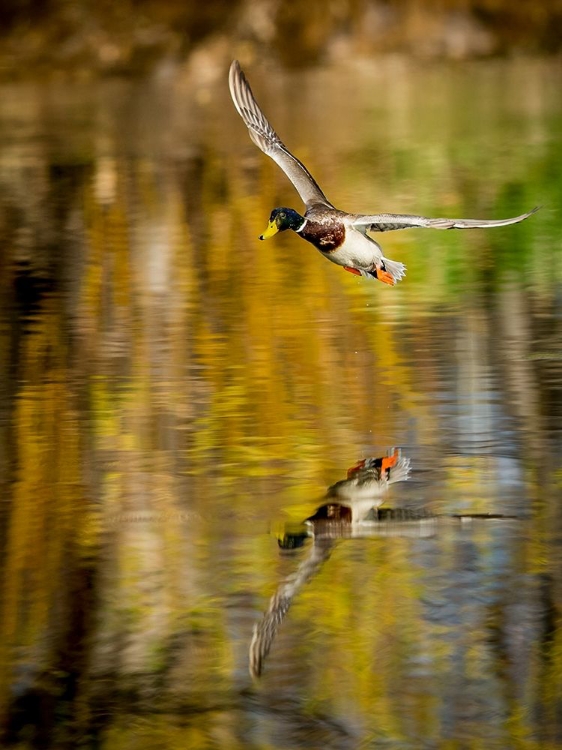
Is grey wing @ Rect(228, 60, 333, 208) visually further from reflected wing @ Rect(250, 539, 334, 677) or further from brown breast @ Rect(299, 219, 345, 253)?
reflected wing @ Rect(250, 539, 334, 677)

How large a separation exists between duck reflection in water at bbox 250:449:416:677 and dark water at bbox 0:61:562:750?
0.07 ft

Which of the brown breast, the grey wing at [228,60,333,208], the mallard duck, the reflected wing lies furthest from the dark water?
the grey wing at [228,60,333,208]

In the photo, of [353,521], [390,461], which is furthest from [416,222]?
[353,521]

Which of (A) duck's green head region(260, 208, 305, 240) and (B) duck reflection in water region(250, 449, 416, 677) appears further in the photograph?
(A) duck's green head region(260, 208, 305, 240)

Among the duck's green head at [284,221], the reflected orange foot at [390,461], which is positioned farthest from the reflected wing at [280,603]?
the duck's green head at [284,221]

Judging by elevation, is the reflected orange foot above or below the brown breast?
below

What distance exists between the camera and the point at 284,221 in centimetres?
895

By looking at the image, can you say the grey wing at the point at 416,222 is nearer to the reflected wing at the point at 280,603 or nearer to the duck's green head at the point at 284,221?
the duck's green head at the point at 284,221

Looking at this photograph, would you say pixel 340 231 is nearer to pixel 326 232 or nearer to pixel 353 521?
pixel 326 232

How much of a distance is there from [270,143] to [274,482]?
145 inches

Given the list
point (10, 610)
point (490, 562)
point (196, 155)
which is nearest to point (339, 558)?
point (490, 562)

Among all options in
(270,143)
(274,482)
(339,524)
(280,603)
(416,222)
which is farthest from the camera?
(270,143)

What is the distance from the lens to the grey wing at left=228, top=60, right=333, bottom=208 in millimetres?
9586

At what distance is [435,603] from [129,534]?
134cm
